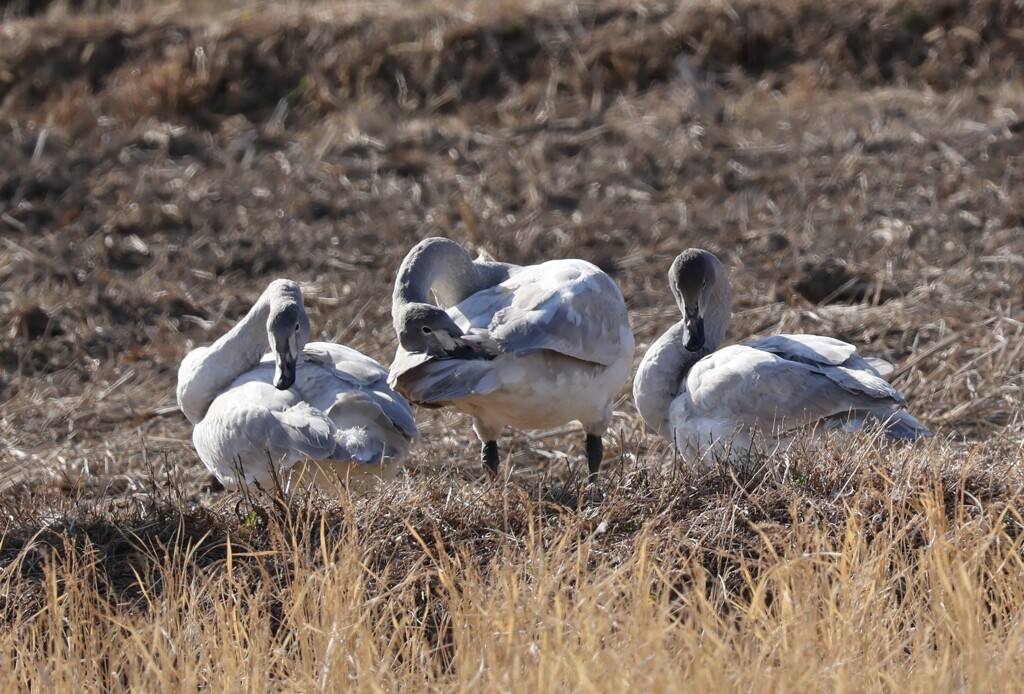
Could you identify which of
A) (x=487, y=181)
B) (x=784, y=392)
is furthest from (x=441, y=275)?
(x=487, y=181)

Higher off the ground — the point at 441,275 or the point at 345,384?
the point at 441,275

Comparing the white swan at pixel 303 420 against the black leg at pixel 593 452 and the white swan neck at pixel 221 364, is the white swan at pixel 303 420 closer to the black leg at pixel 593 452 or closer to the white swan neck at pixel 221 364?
the white swan neck at pixel 221 364

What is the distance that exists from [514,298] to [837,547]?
1694 mm

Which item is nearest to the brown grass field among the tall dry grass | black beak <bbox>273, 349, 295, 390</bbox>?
the tall dry grass

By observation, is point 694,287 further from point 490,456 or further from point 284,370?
point 284,370

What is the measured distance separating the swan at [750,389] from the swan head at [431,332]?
101 centimetres

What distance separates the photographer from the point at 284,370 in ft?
20.9

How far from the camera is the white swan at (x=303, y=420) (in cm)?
619

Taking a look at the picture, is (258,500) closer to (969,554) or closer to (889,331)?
(969,554)

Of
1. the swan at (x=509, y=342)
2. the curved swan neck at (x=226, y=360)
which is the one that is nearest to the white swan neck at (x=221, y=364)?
the curved swan neck at (x=226, y=360)

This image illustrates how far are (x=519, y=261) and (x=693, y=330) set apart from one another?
349cm

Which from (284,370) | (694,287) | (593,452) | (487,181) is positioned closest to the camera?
(284,370)

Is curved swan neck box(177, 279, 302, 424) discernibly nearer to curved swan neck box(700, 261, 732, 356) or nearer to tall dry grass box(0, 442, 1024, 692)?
tall dry grass box(0, 442, 1024, 692)

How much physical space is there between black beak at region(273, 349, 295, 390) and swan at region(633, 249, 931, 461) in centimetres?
155
